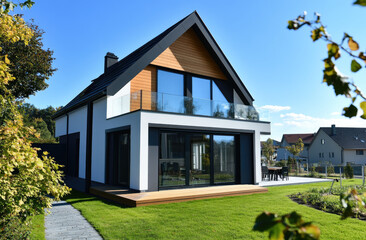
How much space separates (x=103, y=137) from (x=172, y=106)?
3931mm

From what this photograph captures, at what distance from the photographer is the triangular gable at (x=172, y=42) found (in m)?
12.4

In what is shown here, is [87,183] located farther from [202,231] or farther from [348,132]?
[348,132]

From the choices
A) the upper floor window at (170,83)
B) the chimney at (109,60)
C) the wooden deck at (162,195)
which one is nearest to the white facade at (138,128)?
the wooden deck at (162,195)

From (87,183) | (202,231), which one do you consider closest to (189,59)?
(87,183)

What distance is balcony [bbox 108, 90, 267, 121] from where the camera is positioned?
11539 millimetres

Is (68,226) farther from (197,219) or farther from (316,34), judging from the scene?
(316,34)

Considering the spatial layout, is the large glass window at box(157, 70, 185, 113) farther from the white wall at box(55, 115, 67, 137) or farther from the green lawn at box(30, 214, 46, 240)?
the white wall at box(55, 115, 67, 137)

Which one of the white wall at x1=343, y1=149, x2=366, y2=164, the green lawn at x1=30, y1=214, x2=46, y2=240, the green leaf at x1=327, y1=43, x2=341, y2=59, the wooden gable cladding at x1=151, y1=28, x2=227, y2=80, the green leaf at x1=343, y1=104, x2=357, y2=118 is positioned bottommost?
the green lawn at x1=30, y1=214, x2=46, y2=240

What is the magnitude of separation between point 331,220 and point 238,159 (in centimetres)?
701

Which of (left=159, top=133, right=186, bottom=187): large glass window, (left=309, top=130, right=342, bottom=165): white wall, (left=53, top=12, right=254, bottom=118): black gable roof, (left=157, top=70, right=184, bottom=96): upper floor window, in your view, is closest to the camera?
(left=159, top=133, right=186, bottom=187): large glass window

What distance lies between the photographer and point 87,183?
39.7 ft

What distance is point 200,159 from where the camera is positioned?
1289cm

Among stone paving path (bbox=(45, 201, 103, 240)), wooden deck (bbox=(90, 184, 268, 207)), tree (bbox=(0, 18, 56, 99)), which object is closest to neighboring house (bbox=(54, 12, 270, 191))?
wooden deck (bbox=(90, 184, 268, 207))

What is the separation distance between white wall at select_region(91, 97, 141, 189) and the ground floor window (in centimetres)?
112
